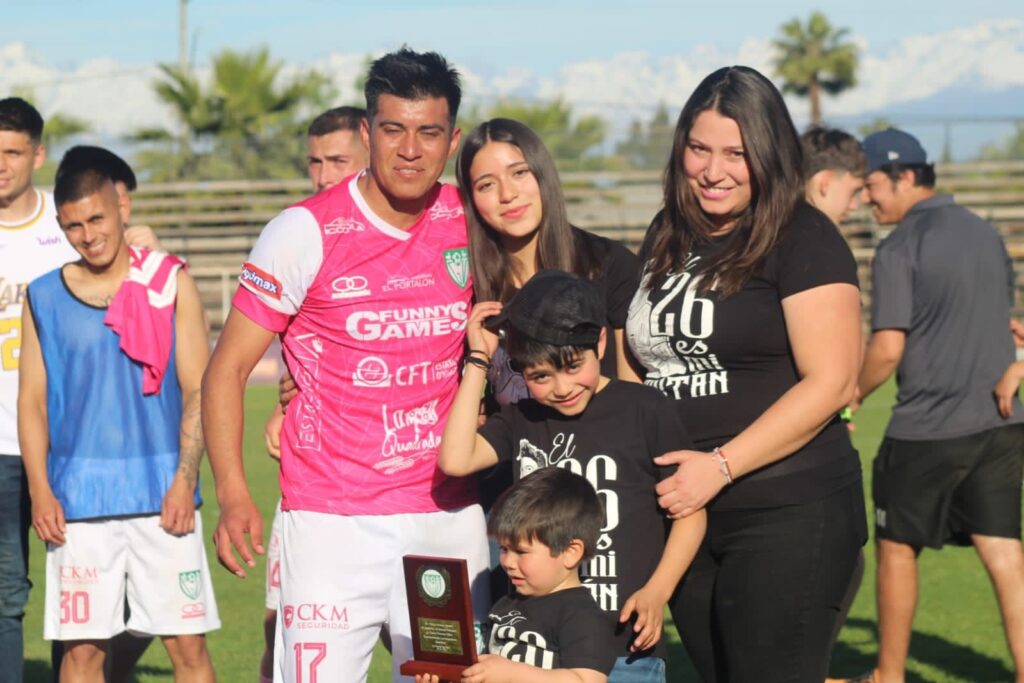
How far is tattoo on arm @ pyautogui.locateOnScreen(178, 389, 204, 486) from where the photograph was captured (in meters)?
5.68

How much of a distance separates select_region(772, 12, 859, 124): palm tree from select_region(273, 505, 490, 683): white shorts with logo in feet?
166

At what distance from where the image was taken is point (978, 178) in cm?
3384

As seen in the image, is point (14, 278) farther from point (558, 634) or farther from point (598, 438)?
point (558, 634)

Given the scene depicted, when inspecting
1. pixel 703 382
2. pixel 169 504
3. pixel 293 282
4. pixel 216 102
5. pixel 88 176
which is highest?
pixel 216 102

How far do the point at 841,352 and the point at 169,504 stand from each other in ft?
9.48

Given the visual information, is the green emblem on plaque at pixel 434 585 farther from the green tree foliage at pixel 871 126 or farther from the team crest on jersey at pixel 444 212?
the green tree foliage at pixel 871 126

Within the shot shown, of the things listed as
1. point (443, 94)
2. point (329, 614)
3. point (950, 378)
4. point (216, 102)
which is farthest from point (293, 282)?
point (216, 102)

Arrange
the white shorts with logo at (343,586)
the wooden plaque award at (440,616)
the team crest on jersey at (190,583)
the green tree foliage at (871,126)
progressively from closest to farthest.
Result: 1. the wooden plaque award at (440,616)
2. the white shorts with logo at (343,586)
3. the team crest on jersey at (190,583)
4. the green tree foliage at (871,126)

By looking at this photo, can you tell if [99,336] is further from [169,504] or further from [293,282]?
[293,282]

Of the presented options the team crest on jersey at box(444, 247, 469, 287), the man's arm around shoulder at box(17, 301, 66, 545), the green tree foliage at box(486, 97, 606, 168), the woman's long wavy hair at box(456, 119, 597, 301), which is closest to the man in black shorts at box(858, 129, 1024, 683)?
the woman's long wavy hair at box(456, 119, 597, 301)

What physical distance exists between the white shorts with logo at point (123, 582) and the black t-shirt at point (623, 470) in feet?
7.48

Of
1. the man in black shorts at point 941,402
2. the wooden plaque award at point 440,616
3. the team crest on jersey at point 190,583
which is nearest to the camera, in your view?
the wooden plaque award at point 440,616

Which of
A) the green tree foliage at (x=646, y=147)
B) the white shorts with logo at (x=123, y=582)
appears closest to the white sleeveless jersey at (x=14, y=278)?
the white shorts with logo at (x=123, y=582)

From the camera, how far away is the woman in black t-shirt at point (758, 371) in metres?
3.87
